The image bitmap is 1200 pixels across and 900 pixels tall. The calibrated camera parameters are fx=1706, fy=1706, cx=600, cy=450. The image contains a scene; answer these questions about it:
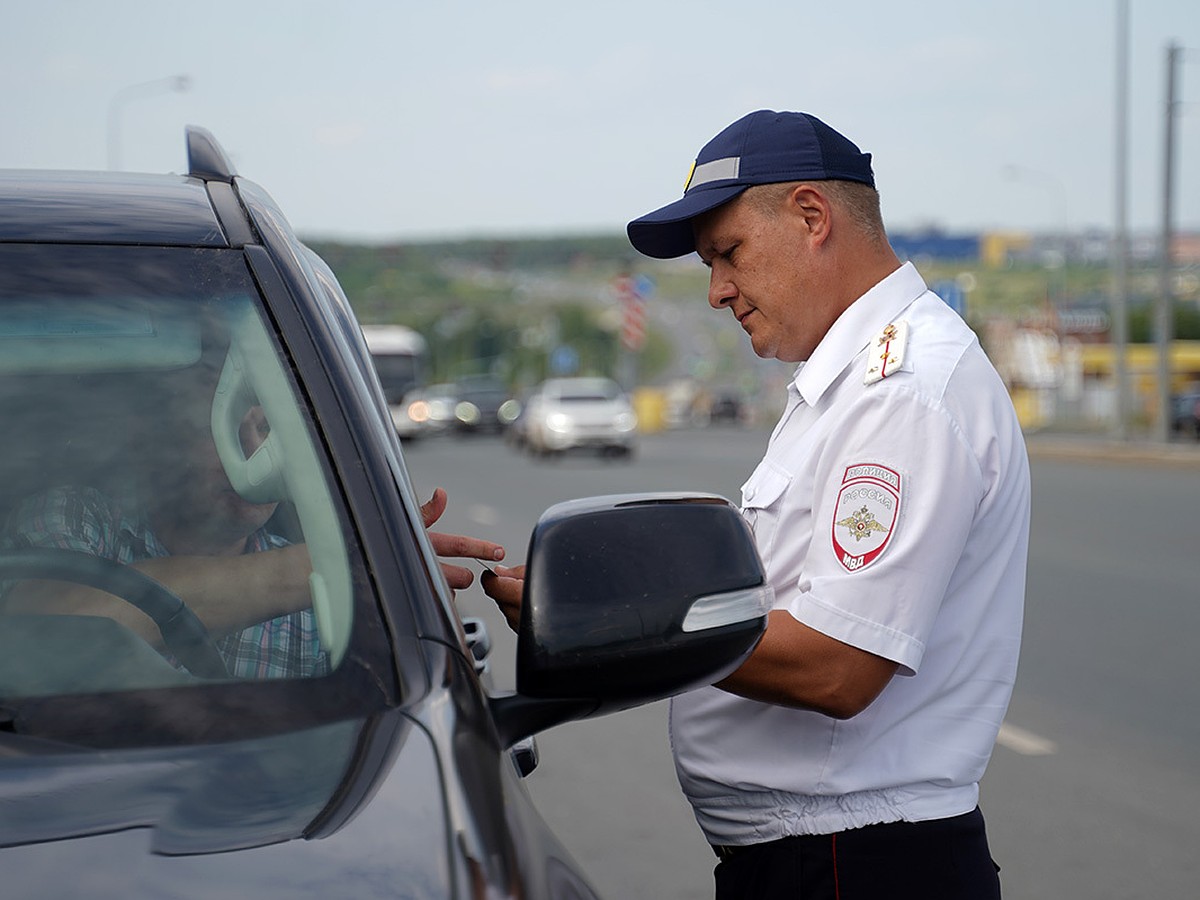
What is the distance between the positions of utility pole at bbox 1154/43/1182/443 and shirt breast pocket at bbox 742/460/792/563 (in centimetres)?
3036

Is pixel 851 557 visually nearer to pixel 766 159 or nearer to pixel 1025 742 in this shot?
pixel 766 159

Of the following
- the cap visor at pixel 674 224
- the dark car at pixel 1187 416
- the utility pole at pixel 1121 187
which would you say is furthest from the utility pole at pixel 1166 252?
the cap visor at pixel 674 224

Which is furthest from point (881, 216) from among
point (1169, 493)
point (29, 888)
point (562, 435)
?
point (562, 435)

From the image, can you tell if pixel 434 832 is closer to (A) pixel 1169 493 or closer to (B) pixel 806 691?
(B) pixel 806 691

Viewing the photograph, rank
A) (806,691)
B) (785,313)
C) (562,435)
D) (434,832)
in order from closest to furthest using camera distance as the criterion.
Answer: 1. (434,832)
2. (806,691)
3. (785,313)
4. (562,435)

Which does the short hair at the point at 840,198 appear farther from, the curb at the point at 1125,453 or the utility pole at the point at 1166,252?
the utility pole at the point at 1166,252

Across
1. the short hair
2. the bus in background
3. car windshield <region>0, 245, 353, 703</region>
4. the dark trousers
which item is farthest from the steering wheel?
the bus in background

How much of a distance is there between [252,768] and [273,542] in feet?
1.43

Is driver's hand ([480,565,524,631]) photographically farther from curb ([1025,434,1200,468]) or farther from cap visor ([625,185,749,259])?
curb ([1025,434,1200,468])

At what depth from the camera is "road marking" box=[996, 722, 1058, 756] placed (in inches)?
270

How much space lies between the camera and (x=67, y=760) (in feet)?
5.32

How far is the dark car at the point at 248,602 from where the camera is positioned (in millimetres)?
1525

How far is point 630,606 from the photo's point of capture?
1.84m

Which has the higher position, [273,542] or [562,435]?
[273,542]
